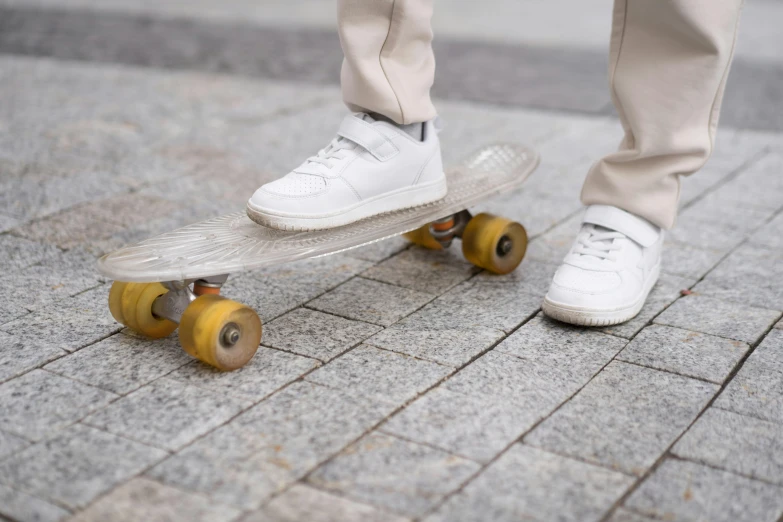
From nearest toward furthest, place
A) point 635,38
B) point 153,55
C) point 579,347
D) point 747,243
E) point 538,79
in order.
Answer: point 579,347, point 635,38, point 747,243, point 538,79, point 153,55

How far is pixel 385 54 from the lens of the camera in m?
1.97

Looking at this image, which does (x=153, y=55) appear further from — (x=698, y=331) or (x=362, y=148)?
(x=698, y=331)

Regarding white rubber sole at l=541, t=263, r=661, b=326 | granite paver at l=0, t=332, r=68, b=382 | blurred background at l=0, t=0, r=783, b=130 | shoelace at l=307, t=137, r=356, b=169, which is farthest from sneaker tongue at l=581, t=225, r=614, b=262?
blurred background at l=0, t=0, r=783, b=130

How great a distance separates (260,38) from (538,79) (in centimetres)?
195

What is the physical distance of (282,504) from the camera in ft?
4.27

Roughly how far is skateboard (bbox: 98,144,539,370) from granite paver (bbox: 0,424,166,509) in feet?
0.84

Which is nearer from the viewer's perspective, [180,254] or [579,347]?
[180,254]

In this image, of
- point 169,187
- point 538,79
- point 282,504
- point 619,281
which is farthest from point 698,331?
point 538,79

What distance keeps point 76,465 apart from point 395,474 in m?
0.53

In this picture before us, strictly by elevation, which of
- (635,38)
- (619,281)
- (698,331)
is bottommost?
(698,331)

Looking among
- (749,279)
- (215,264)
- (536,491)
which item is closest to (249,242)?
(215,264)

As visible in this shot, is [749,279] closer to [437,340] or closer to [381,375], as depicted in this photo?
[437,340]

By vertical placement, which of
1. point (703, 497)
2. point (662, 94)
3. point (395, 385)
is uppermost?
point (662, 94)


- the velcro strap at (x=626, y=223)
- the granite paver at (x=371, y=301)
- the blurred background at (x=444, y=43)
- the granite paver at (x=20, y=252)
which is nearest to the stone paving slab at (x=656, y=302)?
the velcro strap at (x=626, y=223)
